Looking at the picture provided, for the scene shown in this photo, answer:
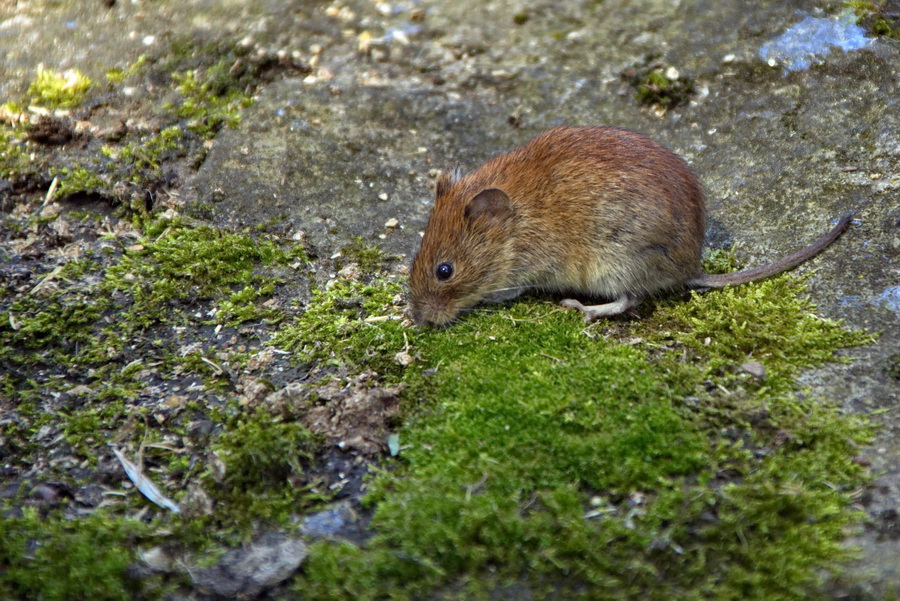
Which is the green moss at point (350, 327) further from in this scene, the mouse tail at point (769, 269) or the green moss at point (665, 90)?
the green moss at point (665, 90)

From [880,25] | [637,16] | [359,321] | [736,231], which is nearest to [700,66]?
[637,16]

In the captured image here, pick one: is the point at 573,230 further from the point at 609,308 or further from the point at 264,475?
the point at 264,475

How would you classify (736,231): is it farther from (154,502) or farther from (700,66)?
(154,502)

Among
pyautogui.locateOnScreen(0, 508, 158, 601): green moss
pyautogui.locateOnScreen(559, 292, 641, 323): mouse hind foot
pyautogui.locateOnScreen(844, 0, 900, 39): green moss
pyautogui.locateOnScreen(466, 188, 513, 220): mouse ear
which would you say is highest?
pyautogui.locateOnScreen(844, 0, 900, 39): green moss

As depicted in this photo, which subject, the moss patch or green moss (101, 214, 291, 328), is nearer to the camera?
green moss (101, 214, 291, 328)

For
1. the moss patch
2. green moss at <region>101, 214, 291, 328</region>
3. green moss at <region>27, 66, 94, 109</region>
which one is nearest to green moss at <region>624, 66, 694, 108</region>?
the moss patch

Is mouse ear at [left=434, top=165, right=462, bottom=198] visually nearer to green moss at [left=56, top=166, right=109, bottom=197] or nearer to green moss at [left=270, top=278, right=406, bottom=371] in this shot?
green moss at [left=270, top=278, right=406, bottom=371]

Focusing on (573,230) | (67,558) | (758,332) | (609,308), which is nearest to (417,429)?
(609,308)

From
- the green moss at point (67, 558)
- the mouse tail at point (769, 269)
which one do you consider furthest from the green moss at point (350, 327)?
the mouse tail at point (769, 269)
